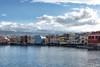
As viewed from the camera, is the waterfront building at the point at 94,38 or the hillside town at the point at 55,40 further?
the hillside town at the point at 55,40

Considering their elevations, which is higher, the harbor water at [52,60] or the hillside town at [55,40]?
the hillside town at [55,40]

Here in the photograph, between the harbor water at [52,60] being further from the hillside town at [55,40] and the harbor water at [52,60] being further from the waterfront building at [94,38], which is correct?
the hillside town at [55,40]

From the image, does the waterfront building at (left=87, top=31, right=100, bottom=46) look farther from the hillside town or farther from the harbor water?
the harbor water

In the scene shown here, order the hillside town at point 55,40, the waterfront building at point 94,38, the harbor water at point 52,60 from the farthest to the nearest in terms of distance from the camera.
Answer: the hillside town at point 55,40 → the waterfront building at point 94,38 → the harbor water at point 52,60

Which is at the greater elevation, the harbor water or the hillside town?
the hillside town

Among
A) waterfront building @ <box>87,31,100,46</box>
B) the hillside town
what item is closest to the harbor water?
waterfront building @ <box>87,31,100,46</box>

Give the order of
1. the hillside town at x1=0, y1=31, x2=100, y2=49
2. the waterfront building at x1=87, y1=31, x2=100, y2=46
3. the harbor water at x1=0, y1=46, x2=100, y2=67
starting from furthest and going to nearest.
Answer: the hillside town at x1=0, y1=31, x2=100, y2=49
the waterfront building at x1=87, y1=31, x2=100, y2=46
the harbor water at x1=0, y1=46, x2=100, y2=67

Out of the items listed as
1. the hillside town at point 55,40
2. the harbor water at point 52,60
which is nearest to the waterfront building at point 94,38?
the hillside town at point 55,40

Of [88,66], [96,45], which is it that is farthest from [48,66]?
[96,45]

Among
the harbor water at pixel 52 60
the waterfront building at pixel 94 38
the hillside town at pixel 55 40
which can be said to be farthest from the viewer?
the hillside town at pixel 55 40

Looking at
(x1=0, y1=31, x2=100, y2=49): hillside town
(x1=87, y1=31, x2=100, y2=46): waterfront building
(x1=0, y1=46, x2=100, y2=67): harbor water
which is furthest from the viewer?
(x1=0, y1=31, x2=100, y2=49): hillside town

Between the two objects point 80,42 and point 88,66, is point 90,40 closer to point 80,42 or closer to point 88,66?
point 80,42

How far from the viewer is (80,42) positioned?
134 m

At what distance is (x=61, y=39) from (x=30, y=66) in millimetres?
112798
